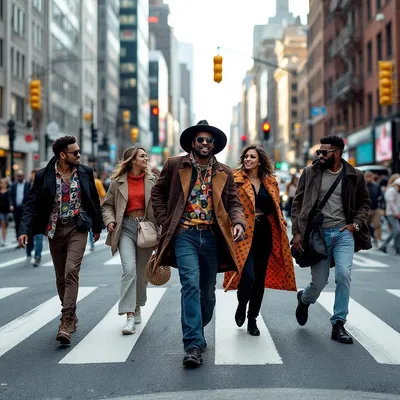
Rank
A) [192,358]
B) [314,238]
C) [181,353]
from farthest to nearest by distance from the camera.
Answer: [314,238] < [181,353] < [192,358]

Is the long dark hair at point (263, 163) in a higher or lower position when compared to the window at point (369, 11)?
lower

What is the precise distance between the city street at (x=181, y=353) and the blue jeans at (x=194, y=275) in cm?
28

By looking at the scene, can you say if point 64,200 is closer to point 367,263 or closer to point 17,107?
point 367,263

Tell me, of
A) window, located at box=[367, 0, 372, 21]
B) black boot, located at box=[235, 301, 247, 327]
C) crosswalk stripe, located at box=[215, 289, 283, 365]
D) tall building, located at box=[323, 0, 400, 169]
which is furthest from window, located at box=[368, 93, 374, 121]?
black boot, located at box=[235, 301, 247, 327]

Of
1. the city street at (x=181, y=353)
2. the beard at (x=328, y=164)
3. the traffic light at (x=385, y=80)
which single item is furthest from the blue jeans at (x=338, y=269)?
the traffic light at (x=385, y=80)

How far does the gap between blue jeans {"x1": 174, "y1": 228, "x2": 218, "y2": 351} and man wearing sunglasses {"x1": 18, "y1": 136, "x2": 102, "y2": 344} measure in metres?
1.40

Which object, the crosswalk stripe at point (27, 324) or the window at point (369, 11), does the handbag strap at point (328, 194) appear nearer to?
the crosswalk stripe at point (27, 324)

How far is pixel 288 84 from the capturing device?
4902 inches

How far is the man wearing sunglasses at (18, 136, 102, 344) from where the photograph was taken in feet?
25.2

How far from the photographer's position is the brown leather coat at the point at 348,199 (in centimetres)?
773

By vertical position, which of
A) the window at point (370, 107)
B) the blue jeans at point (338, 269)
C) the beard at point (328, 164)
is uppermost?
the window at point (370, 107)

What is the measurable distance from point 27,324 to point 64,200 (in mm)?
1692

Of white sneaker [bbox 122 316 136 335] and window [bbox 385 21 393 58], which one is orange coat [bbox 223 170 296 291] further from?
window [bbox 385 21 393 58]

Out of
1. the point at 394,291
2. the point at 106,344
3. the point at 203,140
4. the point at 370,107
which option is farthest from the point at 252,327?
the point at 370,107
